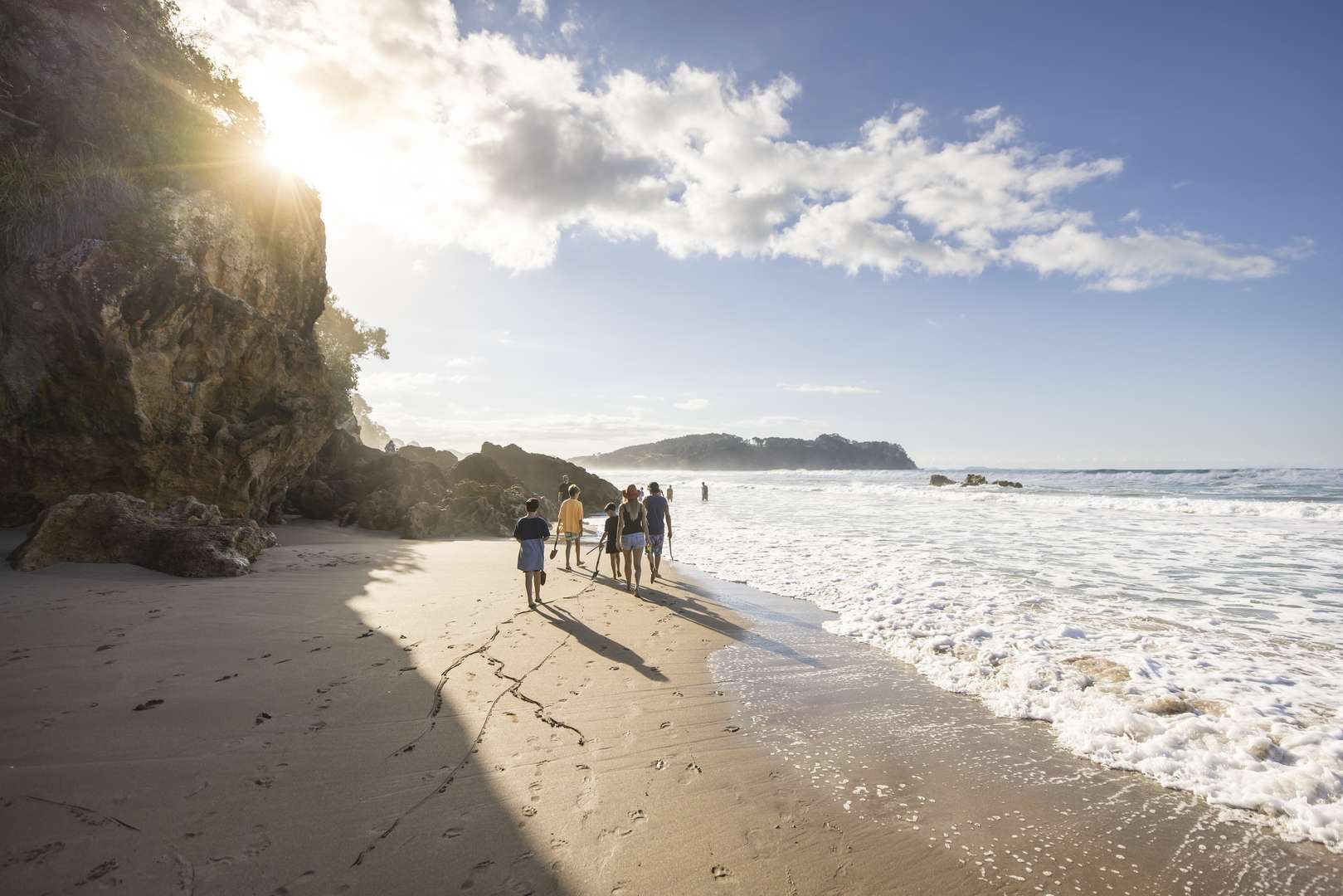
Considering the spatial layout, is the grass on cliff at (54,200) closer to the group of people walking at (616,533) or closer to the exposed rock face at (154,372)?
the exposed rock face at (154,372)

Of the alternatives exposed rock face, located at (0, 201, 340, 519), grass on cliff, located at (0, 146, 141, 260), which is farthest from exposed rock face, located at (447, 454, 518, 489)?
grass on cliff, located at (0, 146, 141, 260)

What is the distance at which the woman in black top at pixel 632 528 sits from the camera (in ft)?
33.6

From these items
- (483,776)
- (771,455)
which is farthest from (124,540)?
(771,455)

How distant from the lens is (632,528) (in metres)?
10.4

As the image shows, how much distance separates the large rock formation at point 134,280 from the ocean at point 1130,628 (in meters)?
11.4

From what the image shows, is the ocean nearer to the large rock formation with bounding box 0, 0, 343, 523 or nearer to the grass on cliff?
the large rock formation with bounding box 0, 0, 343, 523

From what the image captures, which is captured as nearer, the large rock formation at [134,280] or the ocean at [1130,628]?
the ocean at [1130,628]

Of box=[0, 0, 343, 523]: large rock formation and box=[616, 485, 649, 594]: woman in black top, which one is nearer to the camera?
box=[0, 0, 343, 523]: large rock formation

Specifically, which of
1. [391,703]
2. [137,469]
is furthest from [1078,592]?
[137,469]

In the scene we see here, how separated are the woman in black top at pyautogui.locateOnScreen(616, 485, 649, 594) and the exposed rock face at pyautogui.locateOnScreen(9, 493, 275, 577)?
6.50m

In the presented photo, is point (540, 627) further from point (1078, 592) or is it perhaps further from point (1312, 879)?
point (1078, 592)

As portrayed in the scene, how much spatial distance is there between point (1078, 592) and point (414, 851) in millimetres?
10515

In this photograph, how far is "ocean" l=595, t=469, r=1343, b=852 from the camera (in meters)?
4.18

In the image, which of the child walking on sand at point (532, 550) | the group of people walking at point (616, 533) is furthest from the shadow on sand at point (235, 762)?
the group of people walking at point (616, 533)
